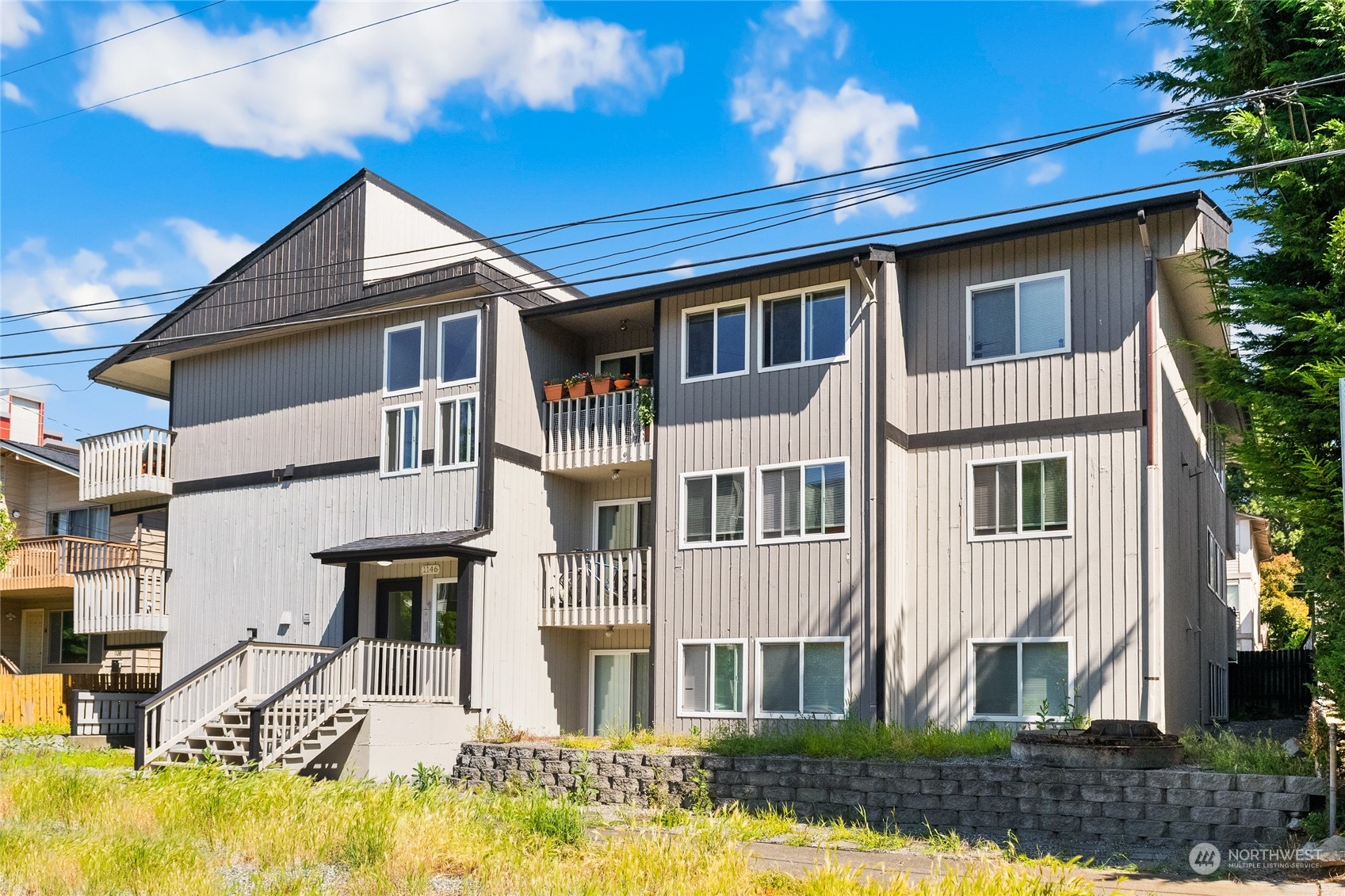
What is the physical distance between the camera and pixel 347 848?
10.8 m

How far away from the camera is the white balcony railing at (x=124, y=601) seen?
24.5 metres

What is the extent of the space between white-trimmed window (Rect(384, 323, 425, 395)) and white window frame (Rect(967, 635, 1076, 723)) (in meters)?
10.5

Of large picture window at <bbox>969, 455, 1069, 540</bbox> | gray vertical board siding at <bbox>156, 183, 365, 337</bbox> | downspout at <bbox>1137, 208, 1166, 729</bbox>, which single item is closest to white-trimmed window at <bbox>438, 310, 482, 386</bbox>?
gray vertical board siding at <bbox>156, 183, 365, 337</bbox>

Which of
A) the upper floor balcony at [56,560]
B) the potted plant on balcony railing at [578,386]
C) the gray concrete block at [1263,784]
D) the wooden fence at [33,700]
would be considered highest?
the potted plant on balcony railing at [578,386]

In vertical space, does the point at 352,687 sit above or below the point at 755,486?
below

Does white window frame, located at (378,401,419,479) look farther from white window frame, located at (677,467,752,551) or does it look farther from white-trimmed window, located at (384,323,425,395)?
white window frame, located at (677,467,752,551)

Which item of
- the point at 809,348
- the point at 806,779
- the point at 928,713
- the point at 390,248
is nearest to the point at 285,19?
the point at 390,248

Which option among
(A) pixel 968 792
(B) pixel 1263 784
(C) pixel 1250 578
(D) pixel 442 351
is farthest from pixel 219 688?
(C) pixel 1250 578

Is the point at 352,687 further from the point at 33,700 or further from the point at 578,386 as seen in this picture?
the point at 33,700

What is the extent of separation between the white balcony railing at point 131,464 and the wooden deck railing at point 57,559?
1333 mm

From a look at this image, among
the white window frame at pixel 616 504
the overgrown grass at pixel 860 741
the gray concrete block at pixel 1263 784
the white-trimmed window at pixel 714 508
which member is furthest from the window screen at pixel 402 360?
the gray concrete block at pixel 1263 784

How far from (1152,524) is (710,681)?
6.94 metres

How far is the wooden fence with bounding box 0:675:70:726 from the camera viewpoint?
25297 mm

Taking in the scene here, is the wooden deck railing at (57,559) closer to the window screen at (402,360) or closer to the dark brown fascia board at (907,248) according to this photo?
the window screen at (402,360)
